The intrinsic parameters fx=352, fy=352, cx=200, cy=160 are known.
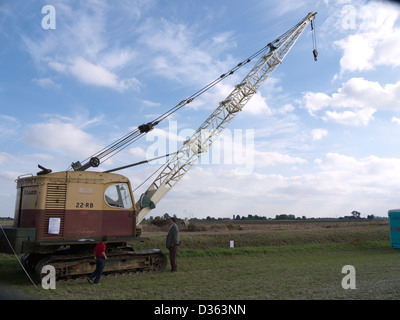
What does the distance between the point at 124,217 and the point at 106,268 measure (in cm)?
182

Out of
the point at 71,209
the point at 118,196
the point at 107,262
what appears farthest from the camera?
the point at 118,196

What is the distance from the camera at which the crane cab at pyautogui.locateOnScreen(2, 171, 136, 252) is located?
1111cm

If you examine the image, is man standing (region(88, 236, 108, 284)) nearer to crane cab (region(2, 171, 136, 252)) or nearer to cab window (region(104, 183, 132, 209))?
crane cab (region(2, 171, 136, 252))

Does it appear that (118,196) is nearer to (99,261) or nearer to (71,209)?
(71,209)

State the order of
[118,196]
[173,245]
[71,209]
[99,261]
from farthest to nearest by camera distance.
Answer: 1. [173,245]
2. [118,196]
3. [71,209]
4. [99,261]

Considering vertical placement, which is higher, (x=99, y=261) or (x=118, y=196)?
(x=118, y=196)

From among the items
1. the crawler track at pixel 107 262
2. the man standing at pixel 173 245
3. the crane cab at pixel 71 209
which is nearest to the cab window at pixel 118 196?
the crane cab at pixel 71 209

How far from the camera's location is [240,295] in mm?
8328

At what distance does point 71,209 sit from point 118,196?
5.63 ft

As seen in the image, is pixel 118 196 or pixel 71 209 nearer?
pixel 71 209

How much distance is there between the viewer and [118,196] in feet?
41.5

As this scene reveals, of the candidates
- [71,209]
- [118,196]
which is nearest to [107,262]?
[71,209]
